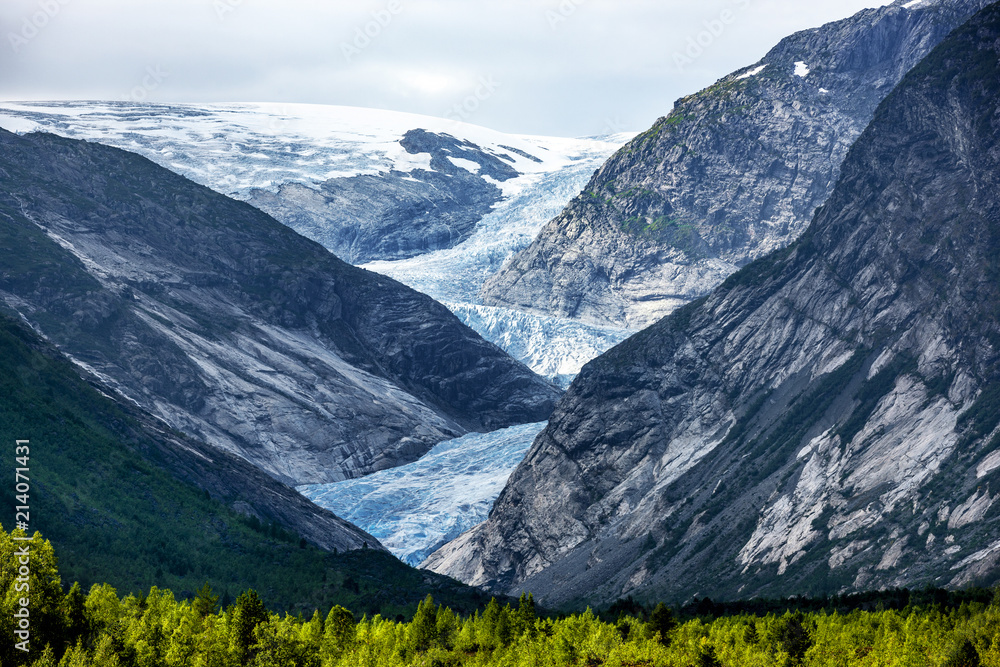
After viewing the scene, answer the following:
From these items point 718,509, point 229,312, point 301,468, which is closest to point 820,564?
point 718,509

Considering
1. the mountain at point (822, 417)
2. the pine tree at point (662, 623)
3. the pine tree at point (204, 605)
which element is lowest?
the pine tree at point (204, 605)

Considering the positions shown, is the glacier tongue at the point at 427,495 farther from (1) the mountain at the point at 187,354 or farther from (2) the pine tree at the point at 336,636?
(2) the pine tree at the point at 336,636

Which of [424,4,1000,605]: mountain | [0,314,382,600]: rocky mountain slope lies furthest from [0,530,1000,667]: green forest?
[424,4,1000,605]: mountain

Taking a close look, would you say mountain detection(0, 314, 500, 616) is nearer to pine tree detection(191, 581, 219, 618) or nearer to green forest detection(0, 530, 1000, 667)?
green forest detection(0, 530, 1000, 667)

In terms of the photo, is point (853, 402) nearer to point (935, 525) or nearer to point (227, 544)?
point (935, 525)

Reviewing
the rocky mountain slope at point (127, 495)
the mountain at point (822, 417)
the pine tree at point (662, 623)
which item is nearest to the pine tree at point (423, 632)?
the pine tree at point (662, 623)

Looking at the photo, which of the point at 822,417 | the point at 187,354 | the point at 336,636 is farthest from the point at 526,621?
the point at 187,354
